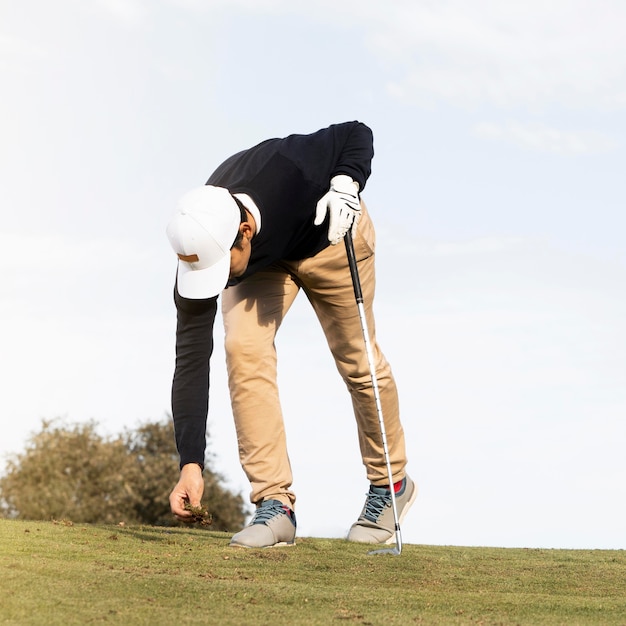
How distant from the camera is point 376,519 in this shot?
5.89 m

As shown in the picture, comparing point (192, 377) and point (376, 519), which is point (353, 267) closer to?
point (192, 377)

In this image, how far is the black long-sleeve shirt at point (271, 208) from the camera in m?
4.51

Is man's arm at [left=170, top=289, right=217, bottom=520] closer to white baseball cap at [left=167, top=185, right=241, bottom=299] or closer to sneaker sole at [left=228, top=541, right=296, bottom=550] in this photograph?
white baseball cap at [left=167, top=185, right=241, bottom=299]

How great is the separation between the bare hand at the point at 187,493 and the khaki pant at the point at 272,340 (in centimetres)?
100

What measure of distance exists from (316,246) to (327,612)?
2546 millimetres

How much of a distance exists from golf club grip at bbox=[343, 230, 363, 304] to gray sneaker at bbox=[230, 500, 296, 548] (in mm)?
1307

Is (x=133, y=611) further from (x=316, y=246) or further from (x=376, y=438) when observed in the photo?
(x=376, y=438)

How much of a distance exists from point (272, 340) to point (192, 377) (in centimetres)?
93

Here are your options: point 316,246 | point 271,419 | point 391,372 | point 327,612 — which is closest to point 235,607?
point 327,612

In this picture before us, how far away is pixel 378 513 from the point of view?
19.4 feet

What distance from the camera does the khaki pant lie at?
5.23m

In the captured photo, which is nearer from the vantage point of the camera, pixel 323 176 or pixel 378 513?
pixel 323 176

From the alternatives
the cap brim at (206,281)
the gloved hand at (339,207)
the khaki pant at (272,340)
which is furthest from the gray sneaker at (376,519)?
the cap brim at (206,281)

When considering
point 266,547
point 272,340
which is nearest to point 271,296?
point 272,340
